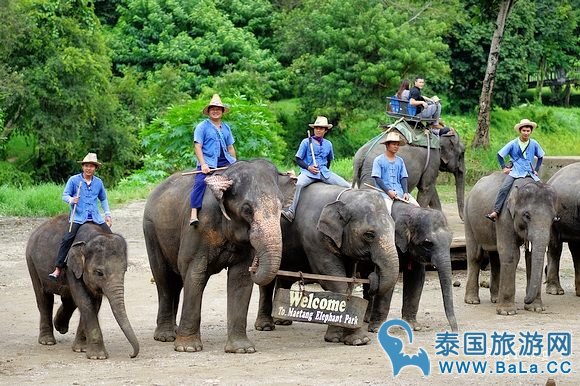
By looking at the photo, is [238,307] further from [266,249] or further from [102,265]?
[102,265]

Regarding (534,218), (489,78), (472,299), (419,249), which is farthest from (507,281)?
(489,78)

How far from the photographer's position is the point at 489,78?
1268 inches

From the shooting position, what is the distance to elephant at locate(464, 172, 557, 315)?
1457 centimetres

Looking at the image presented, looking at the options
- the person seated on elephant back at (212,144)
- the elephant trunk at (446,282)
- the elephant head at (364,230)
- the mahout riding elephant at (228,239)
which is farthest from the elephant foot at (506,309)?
the person seated on elephant back at (212,144)

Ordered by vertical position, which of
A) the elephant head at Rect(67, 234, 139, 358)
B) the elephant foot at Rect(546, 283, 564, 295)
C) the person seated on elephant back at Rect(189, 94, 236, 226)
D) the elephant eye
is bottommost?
the elephant foot at Rect(546, 283, 564, 295)

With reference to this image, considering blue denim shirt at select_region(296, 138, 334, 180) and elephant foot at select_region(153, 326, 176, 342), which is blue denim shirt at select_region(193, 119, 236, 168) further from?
elephant foot at select_region(153, 326, 176, 342)

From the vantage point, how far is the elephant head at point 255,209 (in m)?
11.6

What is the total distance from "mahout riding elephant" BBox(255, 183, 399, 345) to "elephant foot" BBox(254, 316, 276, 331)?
1.69ft

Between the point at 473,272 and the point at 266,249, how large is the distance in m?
5.19

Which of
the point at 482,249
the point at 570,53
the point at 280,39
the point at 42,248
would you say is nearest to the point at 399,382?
the point at 42,248

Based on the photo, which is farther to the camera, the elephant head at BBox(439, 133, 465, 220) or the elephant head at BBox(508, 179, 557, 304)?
the elephant head at BBox(439, 133, 465, 220)

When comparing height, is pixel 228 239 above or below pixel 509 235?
above

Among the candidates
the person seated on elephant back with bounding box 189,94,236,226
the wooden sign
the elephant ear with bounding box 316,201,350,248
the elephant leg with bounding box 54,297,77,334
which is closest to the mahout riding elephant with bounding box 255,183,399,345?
the elephant ear with bounding box 316,201,350,248

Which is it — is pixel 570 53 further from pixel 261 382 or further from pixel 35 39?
pixel 261 382
